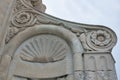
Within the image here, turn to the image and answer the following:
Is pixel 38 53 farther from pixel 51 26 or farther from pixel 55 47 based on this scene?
pixel 51 26

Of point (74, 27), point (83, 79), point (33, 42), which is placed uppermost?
point (74, 27)

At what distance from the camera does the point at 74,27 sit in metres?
5.21

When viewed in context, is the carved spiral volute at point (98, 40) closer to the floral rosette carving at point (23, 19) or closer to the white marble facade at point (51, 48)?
the white marble facade at point (51, 48)

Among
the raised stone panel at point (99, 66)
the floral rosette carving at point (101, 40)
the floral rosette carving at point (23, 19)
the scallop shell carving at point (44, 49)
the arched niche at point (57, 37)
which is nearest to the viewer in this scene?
the raised stone panel at point (99, 66)

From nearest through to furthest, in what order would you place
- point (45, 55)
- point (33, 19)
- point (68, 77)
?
point (68, 77), point (45, 55), point (33, 19)

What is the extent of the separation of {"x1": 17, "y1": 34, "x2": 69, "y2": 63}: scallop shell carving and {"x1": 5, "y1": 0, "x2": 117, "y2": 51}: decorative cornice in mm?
425

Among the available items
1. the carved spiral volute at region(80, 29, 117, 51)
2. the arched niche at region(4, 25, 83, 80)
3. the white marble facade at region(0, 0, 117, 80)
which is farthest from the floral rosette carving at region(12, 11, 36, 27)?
the carved spiral volute at region(80, 29, 117, 51)

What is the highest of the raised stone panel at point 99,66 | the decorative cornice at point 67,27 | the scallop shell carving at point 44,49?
the decorative cornice at point 67,27

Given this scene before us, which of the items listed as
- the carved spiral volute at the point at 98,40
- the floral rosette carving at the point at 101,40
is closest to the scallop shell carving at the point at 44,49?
the carved spiral volute at the point at 98,40

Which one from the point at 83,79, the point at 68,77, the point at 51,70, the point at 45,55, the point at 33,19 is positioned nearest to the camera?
the point at 83,79

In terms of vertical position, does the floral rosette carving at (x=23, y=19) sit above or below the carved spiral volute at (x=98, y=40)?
above

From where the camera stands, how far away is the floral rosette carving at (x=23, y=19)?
5.45 m

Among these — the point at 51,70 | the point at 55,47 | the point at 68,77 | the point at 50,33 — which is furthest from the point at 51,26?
the point at 68,77

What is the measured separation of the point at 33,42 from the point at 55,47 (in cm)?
65
